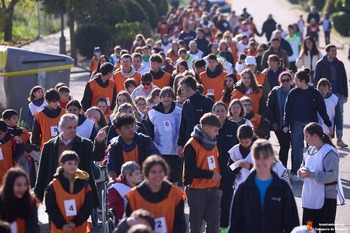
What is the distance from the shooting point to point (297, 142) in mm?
15859

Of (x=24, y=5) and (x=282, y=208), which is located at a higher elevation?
(x=24, y=5)

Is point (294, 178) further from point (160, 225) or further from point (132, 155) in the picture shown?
point (160, 225)

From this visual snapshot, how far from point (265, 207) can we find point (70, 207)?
8.08ft

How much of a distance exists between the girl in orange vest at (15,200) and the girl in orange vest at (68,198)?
1182mm

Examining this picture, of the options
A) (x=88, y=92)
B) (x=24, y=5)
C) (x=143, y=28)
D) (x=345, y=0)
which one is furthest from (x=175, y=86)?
(x=345, y=0)

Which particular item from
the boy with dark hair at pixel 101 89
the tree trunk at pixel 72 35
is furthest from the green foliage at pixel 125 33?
the boy with dark hair at pixel 101 89

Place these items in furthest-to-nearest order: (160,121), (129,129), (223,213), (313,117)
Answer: (313,117) < (160,121) < (223,213) < (129,129)

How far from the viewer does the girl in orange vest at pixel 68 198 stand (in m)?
10.3

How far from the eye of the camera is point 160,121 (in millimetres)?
14070

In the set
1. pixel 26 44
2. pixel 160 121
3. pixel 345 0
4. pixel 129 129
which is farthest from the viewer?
pixel 345 0

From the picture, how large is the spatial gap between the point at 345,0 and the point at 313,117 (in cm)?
3110

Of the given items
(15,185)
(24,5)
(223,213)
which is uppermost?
(24,5)

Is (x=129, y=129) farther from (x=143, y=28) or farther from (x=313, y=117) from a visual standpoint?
(x=143, y=28)

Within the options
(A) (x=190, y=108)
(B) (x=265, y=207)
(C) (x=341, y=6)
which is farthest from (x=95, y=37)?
(B) (x=265, y=207)
